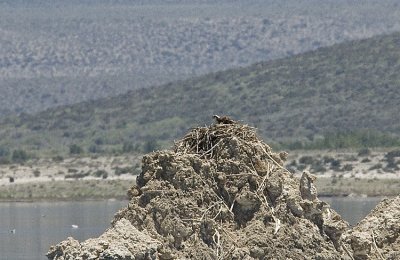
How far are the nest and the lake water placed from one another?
18.2 m

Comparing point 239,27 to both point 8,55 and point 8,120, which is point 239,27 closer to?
point 8,55

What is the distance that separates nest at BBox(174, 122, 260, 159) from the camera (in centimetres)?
863

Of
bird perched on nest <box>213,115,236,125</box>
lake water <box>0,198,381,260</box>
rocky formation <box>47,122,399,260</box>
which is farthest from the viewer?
lake water <box>0,198,381,260</box>

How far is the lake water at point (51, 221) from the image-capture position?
30.9 m

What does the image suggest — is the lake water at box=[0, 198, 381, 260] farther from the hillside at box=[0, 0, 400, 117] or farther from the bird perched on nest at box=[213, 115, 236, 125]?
the hillside at box=[0, 0, 400, 117]

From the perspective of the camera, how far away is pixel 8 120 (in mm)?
105938

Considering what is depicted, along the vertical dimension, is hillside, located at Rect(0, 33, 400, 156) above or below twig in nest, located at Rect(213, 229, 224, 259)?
below

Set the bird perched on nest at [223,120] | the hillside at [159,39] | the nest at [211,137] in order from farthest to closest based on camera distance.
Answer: the hillside at [159,39] < the bird perched on nest at [223,120] < the nest at [211,137]

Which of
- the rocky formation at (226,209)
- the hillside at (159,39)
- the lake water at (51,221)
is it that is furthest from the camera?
the hillside at (159,39)

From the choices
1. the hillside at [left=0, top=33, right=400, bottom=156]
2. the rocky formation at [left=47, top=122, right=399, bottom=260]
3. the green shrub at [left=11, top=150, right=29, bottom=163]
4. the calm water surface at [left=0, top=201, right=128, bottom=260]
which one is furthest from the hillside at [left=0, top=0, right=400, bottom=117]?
the rocky formation at [left=47, top=122, right=399, bottom=260]

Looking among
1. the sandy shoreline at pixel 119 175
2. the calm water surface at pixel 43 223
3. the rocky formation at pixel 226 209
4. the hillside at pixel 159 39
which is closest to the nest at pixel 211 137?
the rocky formation at pixel 226 209

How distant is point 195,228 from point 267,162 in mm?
729

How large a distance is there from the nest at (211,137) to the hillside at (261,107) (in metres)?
67.7

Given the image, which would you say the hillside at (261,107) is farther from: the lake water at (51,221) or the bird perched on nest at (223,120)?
the bird perched on nest at (223,120)
